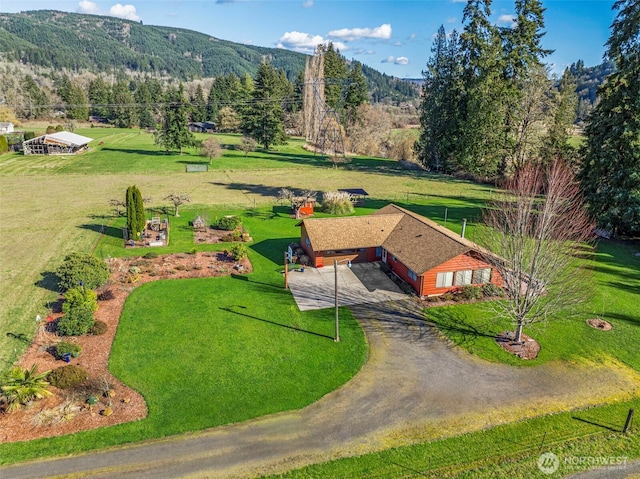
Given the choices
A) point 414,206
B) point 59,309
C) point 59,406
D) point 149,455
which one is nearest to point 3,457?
point 59,406

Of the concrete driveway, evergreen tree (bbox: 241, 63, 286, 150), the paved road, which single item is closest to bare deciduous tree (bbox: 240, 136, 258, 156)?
evergreen tree (bbox: 241, 63, 286, 150)

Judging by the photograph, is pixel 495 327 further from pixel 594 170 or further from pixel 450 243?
pixel 594 170

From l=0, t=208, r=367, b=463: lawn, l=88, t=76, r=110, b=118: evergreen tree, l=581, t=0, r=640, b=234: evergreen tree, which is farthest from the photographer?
l=88, t=76, r=110, b=118: evergreen tree

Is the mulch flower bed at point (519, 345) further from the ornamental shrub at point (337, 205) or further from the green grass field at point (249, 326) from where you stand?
the ornamental shrub at point (337, 205)

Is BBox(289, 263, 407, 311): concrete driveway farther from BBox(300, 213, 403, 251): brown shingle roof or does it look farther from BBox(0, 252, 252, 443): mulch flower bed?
BBox(0, 252, 252, 443): mulch flower bed

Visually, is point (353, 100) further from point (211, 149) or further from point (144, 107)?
point (144, 107)

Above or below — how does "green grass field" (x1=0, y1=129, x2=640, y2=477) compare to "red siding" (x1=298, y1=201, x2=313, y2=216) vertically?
below

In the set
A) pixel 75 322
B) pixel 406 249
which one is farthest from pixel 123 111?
pixel 406 249
